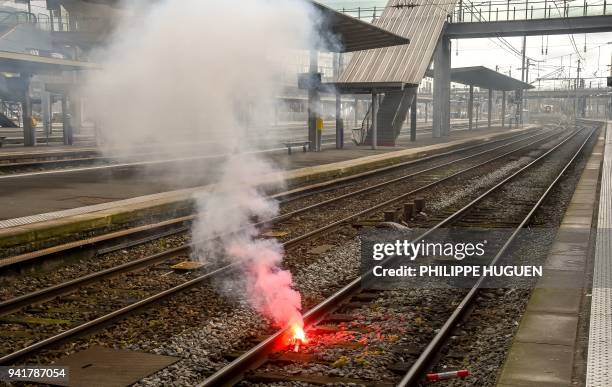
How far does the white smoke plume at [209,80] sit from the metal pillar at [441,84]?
Result: 28926 mm

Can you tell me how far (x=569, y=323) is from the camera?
20.3 ft

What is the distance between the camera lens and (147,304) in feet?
22.9

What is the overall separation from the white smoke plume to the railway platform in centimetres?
328

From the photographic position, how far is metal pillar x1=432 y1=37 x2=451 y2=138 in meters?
42.8

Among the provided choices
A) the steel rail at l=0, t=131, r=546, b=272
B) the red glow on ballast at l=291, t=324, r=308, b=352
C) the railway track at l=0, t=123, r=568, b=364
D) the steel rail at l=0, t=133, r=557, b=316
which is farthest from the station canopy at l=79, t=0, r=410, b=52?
the red glow on ballast at l=291, t=324, r=308, b=352

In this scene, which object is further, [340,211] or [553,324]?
[340,211]

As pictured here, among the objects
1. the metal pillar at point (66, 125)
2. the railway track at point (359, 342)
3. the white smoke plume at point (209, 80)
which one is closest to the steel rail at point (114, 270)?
the white smoke plume at point (209, 80)

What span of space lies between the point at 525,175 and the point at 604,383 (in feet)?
58.4

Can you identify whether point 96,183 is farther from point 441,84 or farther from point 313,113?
point 441,84

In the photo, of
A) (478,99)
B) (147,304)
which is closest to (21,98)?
(147,304)

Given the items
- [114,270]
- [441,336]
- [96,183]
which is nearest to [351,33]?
[96,183]

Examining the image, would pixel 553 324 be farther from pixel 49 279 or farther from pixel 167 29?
pixel 167 29

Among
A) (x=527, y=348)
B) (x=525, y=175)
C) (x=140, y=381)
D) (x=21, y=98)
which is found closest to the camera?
(x=140, y=381)

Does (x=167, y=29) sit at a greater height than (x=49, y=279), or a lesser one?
greater
